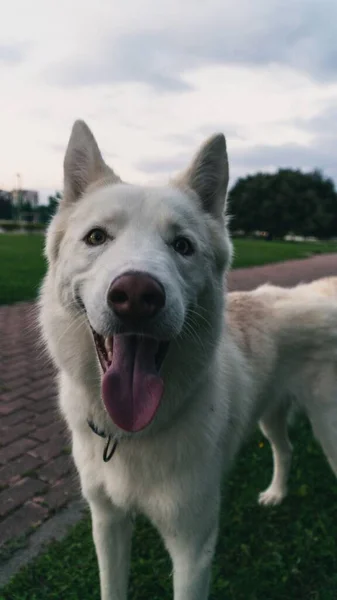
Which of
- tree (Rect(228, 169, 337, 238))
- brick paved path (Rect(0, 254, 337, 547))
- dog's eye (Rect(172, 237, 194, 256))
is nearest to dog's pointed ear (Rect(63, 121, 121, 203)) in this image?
dog's eye (Rect(172, 237, 194, 256))

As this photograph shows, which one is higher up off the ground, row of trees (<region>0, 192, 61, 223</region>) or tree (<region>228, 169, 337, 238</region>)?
tree (<region>228, 169, 337, 238</region>)

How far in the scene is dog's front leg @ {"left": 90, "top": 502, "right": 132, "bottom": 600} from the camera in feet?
8.33

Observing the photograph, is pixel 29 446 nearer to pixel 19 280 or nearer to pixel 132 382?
pixel 132 382

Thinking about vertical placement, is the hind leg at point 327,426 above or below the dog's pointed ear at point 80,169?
below

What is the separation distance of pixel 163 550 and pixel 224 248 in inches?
77.6

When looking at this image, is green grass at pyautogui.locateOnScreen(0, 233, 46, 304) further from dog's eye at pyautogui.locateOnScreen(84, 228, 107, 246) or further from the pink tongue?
the pink tongue

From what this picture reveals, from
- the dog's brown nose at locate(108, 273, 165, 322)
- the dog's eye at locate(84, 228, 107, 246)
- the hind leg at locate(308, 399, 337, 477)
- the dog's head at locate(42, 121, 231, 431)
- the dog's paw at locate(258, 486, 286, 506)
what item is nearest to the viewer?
the dog's brown nose at locate(108, 273, 165, 322)

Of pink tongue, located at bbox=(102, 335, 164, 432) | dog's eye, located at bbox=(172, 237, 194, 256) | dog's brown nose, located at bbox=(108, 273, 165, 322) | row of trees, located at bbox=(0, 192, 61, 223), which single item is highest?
dog's eye, located at bbox=(172, 237, 194, 256)

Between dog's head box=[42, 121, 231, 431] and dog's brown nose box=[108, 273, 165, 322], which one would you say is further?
dog's head box=[42, 121, 231, 431]

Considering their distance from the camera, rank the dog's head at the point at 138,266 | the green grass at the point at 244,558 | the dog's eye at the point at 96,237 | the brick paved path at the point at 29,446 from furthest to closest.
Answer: the brick paved path at the point at 29,446 → the green grass at the point at 244,558 → the dog's eye at the point at 96,237 → the dog's head at the point at 138,266

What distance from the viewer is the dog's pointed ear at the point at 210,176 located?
100 inches

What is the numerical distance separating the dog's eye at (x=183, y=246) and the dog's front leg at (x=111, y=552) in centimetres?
138

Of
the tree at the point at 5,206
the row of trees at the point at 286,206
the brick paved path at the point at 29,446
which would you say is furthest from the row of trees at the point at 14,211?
the brick paved path at the point at 29,446

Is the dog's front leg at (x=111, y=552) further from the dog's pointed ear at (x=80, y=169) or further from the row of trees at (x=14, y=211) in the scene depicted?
the row of trees at (x=14, y=211)
